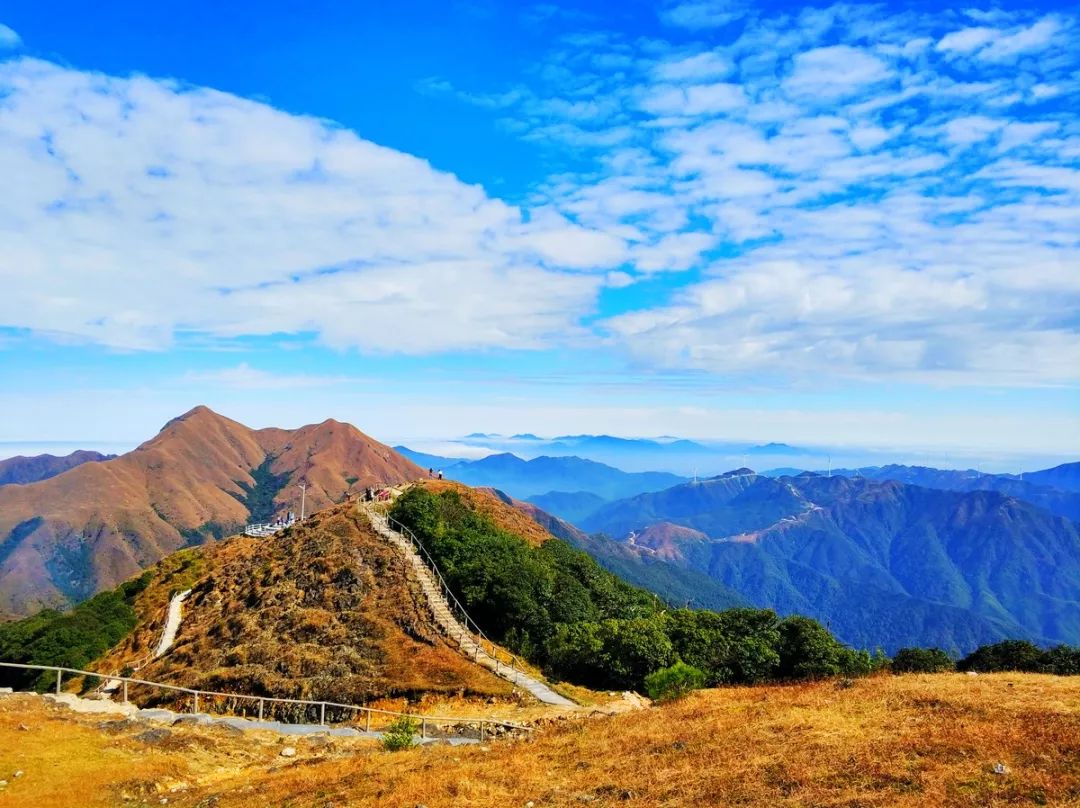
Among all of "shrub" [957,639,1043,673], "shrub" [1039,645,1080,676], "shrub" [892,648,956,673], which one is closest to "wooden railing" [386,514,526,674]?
"shrub" [892,648,956,673]

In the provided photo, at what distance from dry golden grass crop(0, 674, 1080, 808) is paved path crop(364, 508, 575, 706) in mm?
10814

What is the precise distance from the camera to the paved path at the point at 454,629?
36.1 meters

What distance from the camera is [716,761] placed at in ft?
61.1

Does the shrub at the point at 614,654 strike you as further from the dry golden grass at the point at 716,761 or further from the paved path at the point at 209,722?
the dry golden grass at the point at 716,761

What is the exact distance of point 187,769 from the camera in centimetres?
2138

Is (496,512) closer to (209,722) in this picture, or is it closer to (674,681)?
(674,681)

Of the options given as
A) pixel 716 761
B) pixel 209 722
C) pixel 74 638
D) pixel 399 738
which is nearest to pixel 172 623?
pixel 74 638

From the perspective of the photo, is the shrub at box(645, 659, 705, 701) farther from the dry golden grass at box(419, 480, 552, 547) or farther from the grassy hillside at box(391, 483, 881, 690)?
the dry golden grass at box(419, 480, 552, 547)

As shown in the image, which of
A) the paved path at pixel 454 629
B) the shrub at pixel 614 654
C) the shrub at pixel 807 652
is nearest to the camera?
the paved path at pixel 454 629

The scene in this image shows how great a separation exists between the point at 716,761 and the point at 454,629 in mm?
27910

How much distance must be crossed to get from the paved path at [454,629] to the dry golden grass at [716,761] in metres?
10.8

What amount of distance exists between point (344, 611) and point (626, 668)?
A: 19.3 meters

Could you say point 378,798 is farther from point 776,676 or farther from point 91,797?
point 776,676

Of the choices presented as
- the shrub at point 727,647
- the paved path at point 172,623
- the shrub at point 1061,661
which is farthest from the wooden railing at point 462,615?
the shrub at point 1061,661
